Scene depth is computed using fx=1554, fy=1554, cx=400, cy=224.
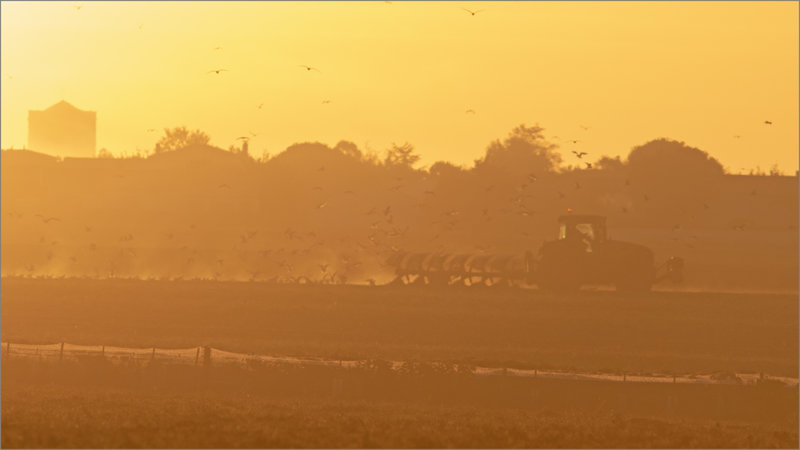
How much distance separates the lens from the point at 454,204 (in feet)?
371

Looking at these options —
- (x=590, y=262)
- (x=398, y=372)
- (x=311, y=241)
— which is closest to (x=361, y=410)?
(x=398, y=372)

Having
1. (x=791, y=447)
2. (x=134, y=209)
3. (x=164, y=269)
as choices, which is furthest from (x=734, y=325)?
(x=134, y=209)

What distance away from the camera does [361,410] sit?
28938 mm

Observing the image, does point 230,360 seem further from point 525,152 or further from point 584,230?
point 525,152

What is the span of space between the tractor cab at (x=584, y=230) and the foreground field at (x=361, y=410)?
25.4m

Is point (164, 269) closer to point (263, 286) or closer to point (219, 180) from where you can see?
point (263, 286)

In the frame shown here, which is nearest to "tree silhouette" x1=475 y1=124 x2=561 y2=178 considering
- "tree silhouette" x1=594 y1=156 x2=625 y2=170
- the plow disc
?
"tree silhouette" x1=594 y1=156 x2=625 y2=170

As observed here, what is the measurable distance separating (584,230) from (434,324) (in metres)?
12.7

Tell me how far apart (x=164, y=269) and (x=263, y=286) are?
796 inches

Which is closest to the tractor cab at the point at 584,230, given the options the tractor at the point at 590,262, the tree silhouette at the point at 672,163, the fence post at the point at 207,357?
the tractor at the point at 590,262

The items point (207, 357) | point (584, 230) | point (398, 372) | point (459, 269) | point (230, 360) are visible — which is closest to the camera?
point (398, 372)

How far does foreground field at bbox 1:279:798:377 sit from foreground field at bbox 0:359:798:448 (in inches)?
130

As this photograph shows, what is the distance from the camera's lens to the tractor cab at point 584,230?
190 feet

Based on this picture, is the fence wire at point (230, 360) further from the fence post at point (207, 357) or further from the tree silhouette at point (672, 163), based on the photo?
the tree silhouette at point (672, 163)
